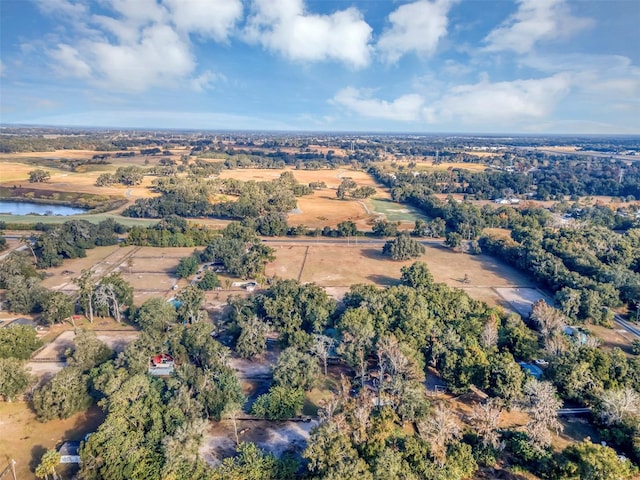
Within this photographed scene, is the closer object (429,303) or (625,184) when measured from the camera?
(429,303)

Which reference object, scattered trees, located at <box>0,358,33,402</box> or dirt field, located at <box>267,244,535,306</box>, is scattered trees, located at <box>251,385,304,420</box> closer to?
scattered trees, located at <box>0,358,33,402</box>

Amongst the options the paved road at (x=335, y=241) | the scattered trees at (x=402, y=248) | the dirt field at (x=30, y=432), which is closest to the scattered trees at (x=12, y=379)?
the dirt field at (x=30, y=432)

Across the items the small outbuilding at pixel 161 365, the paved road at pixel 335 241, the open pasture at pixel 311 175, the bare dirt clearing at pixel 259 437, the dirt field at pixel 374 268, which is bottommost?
the bare dirt clearing at pixel 259 437

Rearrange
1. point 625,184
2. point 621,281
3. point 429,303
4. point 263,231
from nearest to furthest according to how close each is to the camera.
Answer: point 429,303, point 621,281, point 263,231, point 625,184

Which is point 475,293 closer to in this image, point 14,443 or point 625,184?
point 14,443

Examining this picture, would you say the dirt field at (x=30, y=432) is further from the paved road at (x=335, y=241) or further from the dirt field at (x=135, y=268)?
the paved road at (x=335, y=241)

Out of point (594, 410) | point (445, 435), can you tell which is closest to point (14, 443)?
point (445, 435)
